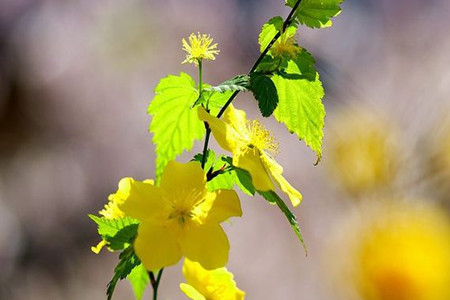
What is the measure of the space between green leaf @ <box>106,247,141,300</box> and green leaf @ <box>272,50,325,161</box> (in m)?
0.09

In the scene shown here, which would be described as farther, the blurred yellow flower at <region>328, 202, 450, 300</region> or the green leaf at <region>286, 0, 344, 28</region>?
the blurred yellow flower at <region>328, 202, 450, 300</region>

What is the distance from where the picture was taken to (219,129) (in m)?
0.25

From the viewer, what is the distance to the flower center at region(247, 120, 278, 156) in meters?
0.28

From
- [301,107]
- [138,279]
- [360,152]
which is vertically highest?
[360,152]

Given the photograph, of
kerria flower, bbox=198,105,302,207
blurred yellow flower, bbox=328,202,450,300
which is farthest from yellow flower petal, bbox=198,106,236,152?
blurred yellow flower, bbox=328,202,450,300

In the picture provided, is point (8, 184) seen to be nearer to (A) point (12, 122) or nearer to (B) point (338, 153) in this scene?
(A) point (12, 122)

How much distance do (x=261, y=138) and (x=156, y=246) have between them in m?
0.09

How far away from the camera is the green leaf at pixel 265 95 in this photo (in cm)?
25

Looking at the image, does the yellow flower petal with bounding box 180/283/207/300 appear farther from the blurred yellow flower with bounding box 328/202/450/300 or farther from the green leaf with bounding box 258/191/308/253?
the blurred yellow flower with bounding box 328/202/450/300

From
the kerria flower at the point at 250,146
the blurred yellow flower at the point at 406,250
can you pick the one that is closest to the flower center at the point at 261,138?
the kerria flower at the point at 250,146

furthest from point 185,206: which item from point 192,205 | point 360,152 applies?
point 360,152

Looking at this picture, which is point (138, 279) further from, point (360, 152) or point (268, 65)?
point (360, 152)

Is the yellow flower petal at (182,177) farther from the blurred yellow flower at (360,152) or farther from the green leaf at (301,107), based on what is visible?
the blurred yellow flower at (360,152)

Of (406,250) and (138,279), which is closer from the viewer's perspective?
(138,279)
